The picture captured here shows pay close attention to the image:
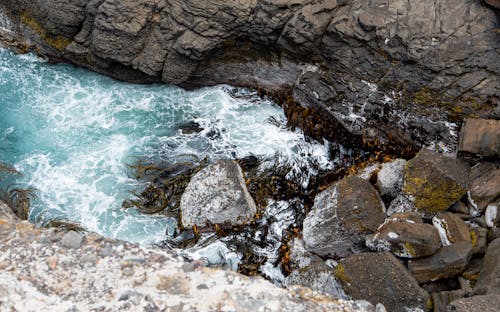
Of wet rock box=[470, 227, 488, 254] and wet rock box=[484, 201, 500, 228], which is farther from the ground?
wet rock box=[484, 201, 500, 228]

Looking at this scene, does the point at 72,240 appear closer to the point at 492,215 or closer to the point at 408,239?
the point at 408,239

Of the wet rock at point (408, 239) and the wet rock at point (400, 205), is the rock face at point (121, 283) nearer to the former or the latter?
the wet rock at point (408, 239)

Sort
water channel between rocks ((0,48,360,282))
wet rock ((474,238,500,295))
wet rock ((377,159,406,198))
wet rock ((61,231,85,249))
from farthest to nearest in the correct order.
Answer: water channel between rocks ((0,48,360,282)), wet rock ((377,159,406,198)), wet rock ((474,238,500,295)), wet rock ((61,231,85,249))

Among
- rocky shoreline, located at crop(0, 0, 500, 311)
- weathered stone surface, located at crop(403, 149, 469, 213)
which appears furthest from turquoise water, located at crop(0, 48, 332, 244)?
weathered stone surface, located at crop(403, 149, 469, 213)

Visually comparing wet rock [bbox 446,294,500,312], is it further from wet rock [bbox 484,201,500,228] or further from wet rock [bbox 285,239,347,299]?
wet rock [bbox 484,201,500,228]

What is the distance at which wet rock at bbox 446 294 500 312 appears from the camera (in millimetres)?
6296

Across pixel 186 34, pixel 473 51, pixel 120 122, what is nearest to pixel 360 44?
pixel 473 51

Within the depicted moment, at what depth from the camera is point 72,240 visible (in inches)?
261

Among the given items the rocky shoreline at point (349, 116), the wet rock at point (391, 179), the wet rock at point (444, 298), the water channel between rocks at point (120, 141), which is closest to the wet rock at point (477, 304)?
the rocky shoreline at point (349, 116)

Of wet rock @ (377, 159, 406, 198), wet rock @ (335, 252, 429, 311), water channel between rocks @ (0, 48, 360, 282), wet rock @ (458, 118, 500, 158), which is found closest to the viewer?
wet rock @ (335, 252, 429, 311)

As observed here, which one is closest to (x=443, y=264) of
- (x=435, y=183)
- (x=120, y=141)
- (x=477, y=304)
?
(x=477, y=304)

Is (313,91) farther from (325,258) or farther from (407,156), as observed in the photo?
(325,258)

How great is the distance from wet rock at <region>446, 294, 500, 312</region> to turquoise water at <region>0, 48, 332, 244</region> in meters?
4.85

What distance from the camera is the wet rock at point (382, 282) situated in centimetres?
738
